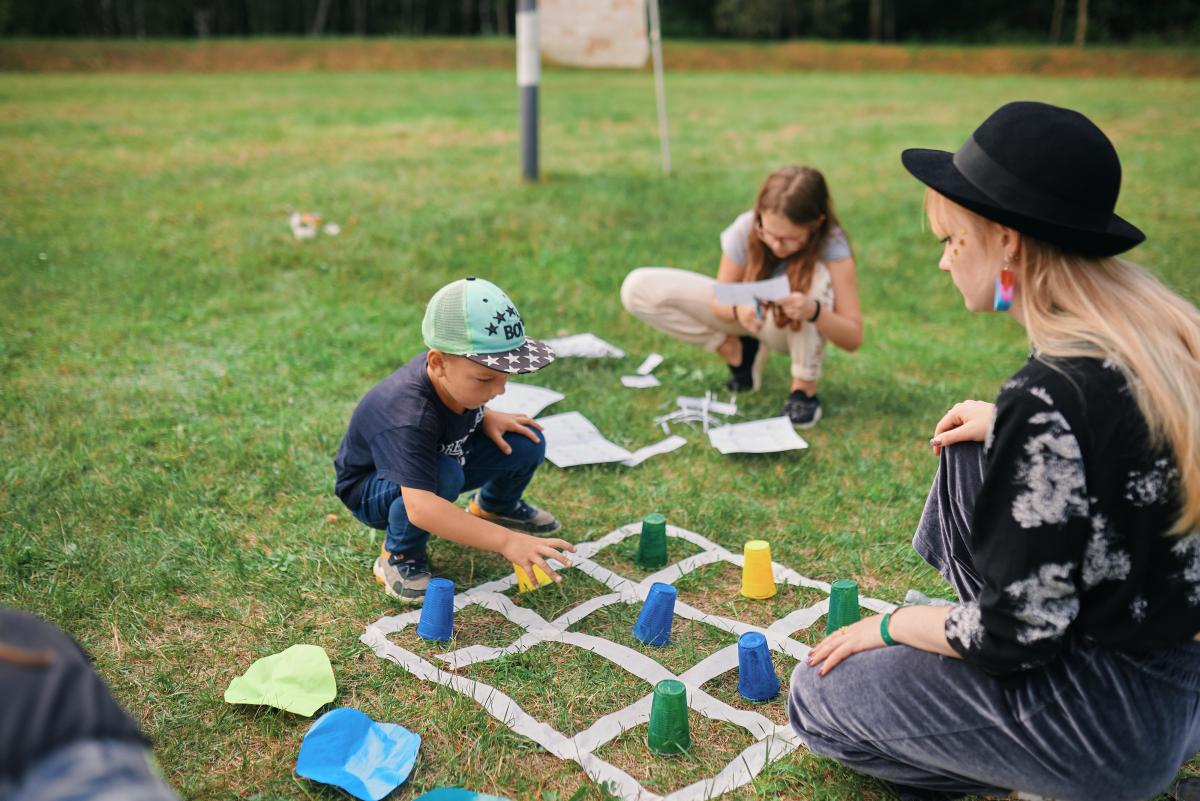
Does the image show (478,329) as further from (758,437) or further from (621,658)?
(758,437)

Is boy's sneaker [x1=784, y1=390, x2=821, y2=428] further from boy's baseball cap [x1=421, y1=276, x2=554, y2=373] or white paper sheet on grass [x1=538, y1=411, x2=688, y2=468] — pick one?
boy's baseball cap [x1=421, y1=276, x2=554, y2=373]

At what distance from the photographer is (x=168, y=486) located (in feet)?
10.8

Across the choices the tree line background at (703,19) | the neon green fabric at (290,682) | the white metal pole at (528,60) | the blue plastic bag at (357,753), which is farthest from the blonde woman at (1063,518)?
the tree line background at (703,19)

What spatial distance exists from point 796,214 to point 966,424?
5.74 ft

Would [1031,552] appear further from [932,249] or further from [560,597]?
[932,249]

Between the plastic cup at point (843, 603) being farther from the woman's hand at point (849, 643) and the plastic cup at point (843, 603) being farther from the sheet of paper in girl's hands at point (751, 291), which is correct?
the sheet of paper in girl's hands at point (751, 291)

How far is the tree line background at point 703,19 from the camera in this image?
1345 inches

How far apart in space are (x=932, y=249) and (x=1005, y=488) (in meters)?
5.38

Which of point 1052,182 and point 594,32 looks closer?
point 1052,182

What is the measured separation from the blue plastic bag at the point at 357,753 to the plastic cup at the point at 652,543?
3.16 ft

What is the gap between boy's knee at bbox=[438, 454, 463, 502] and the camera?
269cm

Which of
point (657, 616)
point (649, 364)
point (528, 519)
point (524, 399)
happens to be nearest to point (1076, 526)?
point (657, 616)

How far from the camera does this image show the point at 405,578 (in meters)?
2.73

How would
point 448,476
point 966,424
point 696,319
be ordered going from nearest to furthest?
point 966,424, point 448,476, point 696,319
